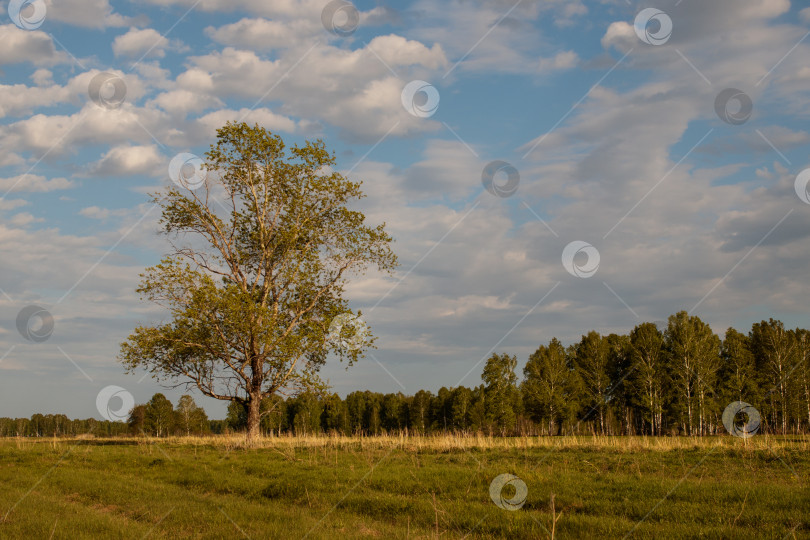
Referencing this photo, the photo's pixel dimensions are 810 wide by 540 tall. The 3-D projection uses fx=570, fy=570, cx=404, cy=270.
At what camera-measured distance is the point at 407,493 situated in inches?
554

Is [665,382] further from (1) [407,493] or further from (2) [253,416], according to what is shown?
(1) [407,493]

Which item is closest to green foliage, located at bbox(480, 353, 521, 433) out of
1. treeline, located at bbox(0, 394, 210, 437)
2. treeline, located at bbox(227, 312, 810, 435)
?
treeline, located at bbox(227, 312, 810, 435)

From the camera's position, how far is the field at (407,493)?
9.93 meters

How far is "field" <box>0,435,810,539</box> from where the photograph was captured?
9.93m

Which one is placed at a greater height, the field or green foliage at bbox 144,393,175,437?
the field

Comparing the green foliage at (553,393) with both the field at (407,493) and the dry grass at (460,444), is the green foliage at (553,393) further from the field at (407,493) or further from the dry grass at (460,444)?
the field at (407,493)

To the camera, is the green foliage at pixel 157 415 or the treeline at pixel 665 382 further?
the green foliage at pixel 157 415

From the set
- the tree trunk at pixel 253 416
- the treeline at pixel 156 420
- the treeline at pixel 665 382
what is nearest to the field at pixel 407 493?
the tree trunk at pixel 253 416

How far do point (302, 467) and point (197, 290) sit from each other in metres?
11.2

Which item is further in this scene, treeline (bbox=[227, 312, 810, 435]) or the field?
treeline (bbox=[227, 312, 810, 435])

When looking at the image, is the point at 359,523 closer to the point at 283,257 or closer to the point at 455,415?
the point at 283,257

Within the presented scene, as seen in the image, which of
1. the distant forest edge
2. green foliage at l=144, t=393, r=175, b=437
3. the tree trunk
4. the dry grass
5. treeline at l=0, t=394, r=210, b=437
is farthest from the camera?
green foliage at l=144, t=393, r=175, b=437

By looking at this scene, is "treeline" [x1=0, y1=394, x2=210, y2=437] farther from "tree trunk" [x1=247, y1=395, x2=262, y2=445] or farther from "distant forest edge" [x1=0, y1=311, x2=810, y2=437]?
"tree trunk" [x1=247, y1=395, x2=262, y2=445]

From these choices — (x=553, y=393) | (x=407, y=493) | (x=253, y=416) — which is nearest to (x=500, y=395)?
(x=553, y=393)
